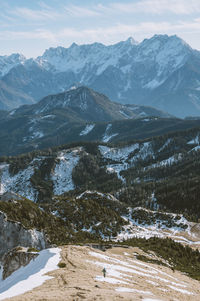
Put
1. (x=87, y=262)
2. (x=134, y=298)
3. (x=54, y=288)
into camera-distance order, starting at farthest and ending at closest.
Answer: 1. (x=87, y=262)
2. (x=54, y=288)
3. (x=134, y=298)

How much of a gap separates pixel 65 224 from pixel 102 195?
183ft

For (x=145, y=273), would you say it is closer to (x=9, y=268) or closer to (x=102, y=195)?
(x=9, y=268)

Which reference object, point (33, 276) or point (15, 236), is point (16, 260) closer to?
point (33, 276)

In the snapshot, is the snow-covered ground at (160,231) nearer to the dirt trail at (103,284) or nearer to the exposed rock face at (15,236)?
the exposed rock face at (15,236)

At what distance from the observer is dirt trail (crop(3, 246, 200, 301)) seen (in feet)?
109

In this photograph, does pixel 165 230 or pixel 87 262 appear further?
pixel 165 230

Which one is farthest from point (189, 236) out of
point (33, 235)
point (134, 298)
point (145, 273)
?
point (134, 298)

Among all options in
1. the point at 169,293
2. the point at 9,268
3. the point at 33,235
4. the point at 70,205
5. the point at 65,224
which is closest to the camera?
the point at 169,293

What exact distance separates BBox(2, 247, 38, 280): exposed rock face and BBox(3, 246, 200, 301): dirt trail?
6.83 meters

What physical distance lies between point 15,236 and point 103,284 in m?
51.5

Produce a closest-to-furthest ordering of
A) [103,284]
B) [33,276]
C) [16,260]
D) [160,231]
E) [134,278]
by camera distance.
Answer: [103,284]
[33,276]
[134,278]
[16,260]
[160,231]

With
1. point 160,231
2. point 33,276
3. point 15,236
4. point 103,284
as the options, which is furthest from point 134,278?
point 160,231

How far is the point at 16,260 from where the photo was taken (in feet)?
180

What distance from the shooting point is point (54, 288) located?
1415 inches
